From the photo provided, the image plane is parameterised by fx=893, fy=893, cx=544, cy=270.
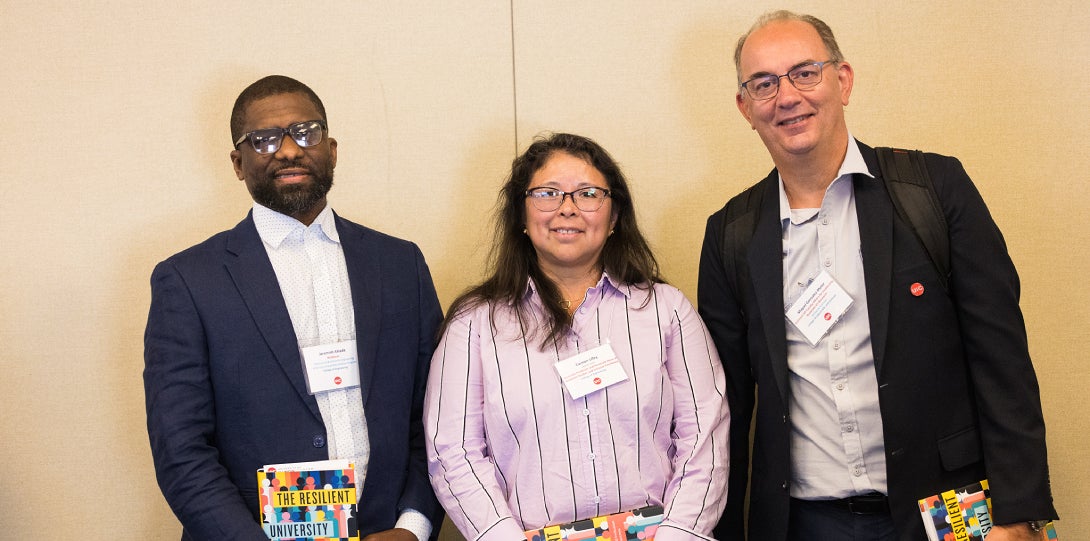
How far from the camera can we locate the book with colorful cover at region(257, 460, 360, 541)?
7.27 ft

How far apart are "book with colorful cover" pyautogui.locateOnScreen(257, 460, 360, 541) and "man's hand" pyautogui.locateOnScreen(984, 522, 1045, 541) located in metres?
1.60

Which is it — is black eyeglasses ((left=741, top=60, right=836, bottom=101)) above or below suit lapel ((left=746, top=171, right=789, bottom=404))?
above

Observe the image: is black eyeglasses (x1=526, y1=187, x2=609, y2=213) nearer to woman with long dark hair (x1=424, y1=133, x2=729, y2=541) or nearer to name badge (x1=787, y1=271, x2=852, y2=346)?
woman with long dark hair (x1=424, y1=133, x2=729, y2=541)

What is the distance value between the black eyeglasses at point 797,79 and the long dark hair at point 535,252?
490mm

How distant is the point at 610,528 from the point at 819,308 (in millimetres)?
805

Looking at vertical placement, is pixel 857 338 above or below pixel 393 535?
above

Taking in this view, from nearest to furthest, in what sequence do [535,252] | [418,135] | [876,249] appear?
[876,249]
[535,252]
[418,135]

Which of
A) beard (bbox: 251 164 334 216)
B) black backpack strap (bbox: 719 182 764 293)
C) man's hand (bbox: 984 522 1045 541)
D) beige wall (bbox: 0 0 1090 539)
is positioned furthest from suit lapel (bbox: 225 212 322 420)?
man's hand (bbox: 984 522 1045 541)

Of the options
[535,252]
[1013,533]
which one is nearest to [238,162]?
[535,252]

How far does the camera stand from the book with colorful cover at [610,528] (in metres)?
2.26

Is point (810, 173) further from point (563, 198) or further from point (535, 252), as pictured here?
point (535, 252)

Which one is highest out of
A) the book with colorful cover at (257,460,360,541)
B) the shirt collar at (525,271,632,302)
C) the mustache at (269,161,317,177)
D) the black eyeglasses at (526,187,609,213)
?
the mustache at (269,161,317,177)

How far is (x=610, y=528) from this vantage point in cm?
227

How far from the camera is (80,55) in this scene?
130 inches
